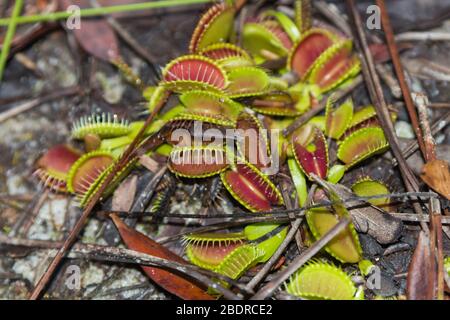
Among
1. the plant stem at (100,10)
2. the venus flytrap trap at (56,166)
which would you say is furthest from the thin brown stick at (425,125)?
the venus flytrap trap at (56,166)

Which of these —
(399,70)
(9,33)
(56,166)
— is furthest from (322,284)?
(9,33)

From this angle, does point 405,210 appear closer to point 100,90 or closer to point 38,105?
point 100,90

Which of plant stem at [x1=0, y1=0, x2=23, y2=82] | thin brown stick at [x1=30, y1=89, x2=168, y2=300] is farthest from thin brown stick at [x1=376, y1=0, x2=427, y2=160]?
plant stem at [x1=0, y1=0, x2=23, y2=82]

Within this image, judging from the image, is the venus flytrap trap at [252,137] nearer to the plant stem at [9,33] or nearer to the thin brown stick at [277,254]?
the thin brown stick at [277,254]

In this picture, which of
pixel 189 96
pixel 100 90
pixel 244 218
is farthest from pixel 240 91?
pixel 100 90

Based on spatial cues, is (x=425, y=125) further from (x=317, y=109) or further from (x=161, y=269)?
(x=161, y=269)

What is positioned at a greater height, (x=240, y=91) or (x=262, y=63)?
(x=262, y=63)
